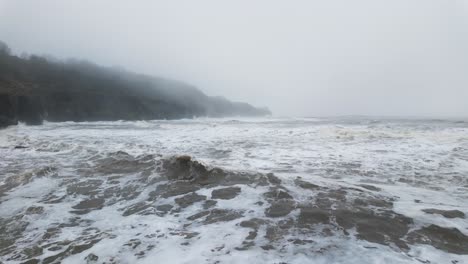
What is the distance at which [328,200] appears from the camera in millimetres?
5633

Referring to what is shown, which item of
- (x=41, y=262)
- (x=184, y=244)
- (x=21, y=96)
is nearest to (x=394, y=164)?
(x=184, y=244)

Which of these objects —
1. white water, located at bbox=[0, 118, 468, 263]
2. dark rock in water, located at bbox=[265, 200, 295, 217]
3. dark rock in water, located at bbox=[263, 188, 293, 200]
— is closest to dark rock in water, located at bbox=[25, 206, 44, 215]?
white water, located at bbox=[0, 118, 468, 263]

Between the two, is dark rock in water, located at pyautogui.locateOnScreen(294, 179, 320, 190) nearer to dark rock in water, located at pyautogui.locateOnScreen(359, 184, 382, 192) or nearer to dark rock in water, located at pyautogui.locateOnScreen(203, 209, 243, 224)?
dark rock in water, located at pyautogui.locateOnScreen(359, 184, 382, 192)

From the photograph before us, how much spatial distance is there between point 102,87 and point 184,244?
68.4 meters

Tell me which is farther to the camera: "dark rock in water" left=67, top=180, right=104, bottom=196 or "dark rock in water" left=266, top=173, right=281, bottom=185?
"dark rock in water" left=266, top=173, right=281, bottom=185

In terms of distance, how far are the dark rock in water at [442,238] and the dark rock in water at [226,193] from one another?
3.21 metres

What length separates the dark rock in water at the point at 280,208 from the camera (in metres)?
5.09

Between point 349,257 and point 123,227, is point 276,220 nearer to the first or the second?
point 349,257

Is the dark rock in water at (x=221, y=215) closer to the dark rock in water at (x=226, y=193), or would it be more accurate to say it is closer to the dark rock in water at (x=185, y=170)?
the dark rock in water at (x=226, y=193)

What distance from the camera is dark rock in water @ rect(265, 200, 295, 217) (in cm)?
509

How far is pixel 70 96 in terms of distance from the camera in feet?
176

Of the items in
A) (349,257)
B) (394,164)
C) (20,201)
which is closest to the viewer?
(349,257)

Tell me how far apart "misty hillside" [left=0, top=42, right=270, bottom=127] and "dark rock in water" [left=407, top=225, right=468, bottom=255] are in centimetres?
3558

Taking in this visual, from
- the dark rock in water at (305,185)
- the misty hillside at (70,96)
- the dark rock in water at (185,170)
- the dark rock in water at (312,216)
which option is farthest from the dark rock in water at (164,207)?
the misty hillside at (70,96)
